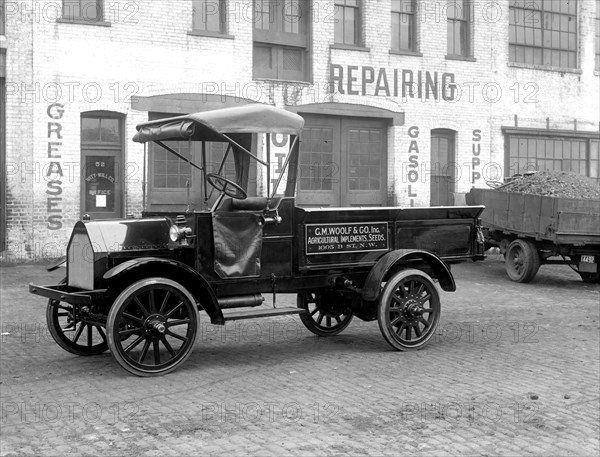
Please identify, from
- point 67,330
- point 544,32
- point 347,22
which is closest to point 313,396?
point 67,330

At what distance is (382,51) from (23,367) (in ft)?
47.6

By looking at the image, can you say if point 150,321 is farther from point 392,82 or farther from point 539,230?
point 392,82

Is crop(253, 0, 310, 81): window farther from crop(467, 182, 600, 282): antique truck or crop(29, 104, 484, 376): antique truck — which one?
crop(29, 104, 484, 376): antique truck

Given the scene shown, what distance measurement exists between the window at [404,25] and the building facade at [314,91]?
1.4 inches

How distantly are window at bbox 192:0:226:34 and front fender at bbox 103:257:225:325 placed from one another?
11604 mm

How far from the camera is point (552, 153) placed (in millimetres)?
23453

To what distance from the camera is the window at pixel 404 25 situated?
21.2 metres

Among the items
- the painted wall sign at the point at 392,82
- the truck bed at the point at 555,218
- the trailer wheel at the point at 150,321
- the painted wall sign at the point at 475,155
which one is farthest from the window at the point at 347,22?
the trailer wheel at the point at 150,321

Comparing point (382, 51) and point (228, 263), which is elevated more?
point (382, 51)

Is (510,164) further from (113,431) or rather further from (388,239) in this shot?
(113,431)

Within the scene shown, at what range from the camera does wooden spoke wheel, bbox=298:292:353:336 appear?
960 cm

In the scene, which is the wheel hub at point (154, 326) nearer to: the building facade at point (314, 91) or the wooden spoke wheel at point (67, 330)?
the wooden spoke wheel at point (67, 330)

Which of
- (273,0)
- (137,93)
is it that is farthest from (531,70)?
(137,93)

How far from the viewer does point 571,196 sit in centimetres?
1504
